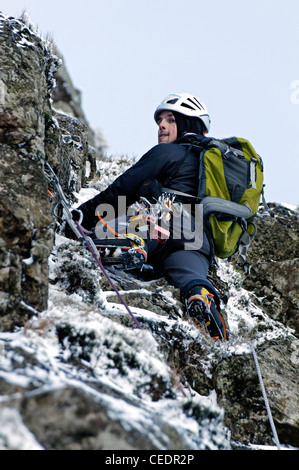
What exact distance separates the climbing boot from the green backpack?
1.31 m

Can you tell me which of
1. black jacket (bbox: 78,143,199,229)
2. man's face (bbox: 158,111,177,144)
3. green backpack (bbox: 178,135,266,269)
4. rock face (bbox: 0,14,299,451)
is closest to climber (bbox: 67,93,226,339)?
black jacket (bbox: 78,143,199,229)

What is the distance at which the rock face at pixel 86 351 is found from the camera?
6.18 feet

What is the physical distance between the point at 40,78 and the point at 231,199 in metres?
2.81

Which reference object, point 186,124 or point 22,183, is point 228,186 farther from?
point 22,183

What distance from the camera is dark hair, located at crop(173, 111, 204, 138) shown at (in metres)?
6.73

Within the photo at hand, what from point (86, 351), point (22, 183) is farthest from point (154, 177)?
point (86, 351)

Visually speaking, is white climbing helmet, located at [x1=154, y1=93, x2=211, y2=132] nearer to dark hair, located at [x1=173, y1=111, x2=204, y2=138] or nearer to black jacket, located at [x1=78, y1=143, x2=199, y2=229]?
dark hair, located at [x1=173, y1=111, x2=204, y2=138]

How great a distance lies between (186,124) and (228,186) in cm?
184

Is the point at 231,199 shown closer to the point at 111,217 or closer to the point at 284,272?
the point at 111,217

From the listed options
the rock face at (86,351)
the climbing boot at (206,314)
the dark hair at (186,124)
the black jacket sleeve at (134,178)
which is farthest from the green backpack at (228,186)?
the climbing boot at (206,314)

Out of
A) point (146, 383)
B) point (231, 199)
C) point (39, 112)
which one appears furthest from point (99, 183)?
point (146, 383)

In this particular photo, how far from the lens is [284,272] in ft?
25.4

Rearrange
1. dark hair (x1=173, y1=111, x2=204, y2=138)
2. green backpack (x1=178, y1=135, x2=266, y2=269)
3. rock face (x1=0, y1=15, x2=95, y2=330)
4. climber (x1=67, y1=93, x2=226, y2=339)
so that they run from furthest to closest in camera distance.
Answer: dark hair (x1=173, y1=111, x2=204, y2=138) < green backpack (x1=178, y1=135, x2=266, y2=269) < climber (x1=67, y1=93, x2=226, y2=339) < rock face (x1=0, y1=15, x2=95, y2=330)

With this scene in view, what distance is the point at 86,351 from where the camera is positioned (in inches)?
100
